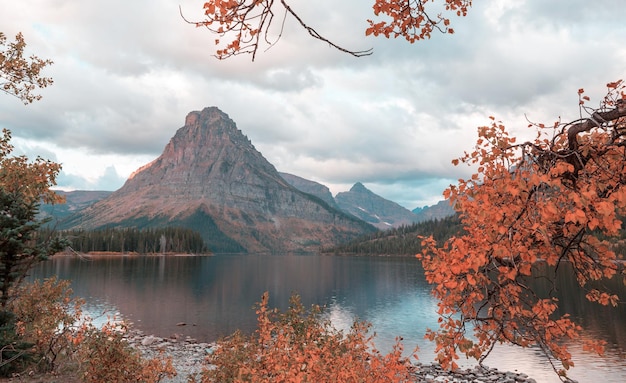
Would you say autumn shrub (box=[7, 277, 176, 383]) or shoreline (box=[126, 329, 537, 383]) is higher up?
autumn shrub (box=[7, 277, 176, 383])

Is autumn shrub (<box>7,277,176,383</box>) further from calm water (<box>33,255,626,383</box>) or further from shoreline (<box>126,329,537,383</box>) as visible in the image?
shoreline (<box>126,329,537,383</box>)

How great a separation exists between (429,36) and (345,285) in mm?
97565

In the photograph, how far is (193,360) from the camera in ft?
104

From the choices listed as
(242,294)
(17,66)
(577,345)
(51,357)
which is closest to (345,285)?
(242,294)

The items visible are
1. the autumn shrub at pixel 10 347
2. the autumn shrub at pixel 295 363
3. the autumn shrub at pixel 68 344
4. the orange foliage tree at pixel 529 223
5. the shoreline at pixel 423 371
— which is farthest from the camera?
the shoreline at pixel 423 371

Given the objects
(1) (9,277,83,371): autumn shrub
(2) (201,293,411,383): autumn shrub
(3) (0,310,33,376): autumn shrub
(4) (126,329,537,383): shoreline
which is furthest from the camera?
(4) (126,329,537,383): shoreline

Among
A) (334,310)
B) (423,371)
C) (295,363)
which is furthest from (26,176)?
(334,310)

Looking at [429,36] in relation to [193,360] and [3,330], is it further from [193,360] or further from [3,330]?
[193,360]

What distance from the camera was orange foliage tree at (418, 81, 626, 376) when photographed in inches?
186

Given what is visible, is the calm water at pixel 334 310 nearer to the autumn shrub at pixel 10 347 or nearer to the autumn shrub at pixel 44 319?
the autumn shrub at pixel 44 319

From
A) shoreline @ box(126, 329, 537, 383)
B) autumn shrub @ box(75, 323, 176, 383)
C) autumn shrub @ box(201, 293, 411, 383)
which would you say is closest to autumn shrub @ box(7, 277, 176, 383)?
autumn shrub @ box(75, 323, 176, 383)

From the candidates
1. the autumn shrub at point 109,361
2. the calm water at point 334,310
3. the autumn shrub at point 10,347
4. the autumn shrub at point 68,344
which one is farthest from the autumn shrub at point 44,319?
the autumn shrub at point 109,361

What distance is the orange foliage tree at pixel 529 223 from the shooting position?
4723 millimetres

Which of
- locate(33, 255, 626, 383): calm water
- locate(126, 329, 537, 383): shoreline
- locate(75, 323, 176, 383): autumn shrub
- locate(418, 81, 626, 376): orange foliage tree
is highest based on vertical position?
locate(418, 81, 626, 376): orange foliage tree
